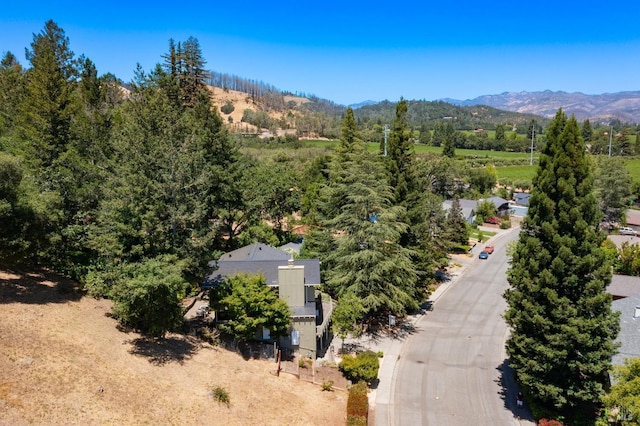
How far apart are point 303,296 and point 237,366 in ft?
20.6

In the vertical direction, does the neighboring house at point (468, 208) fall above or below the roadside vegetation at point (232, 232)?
below

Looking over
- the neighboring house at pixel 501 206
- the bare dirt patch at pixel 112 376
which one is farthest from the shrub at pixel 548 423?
the neighboring house at pixel 501 206

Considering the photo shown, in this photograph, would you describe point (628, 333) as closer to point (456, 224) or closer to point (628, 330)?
point (628, 330)

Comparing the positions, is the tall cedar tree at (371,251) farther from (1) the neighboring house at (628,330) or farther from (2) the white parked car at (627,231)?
(2) the white parked car at (627,231)

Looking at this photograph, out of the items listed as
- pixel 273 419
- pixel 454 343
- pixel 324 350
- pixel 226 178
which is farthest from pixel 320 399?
pixel 226 178

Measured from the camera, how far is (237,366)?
24750 millimetres

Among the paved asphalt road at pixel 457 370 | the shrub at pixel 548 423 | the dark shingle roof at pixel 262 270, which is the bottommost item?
the paved asphalt road at pixel 457 370

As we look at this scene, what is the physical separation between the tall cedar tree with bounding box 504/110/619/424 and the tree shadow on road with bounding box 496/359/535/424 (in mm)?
1624

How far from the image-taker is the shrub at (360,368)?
2556cm

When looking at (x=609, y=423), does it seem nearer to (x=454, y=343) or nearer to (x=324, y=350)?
(x=454, y=343)

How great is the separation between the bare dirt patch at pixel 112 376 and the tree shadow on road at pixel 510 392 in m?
9.41

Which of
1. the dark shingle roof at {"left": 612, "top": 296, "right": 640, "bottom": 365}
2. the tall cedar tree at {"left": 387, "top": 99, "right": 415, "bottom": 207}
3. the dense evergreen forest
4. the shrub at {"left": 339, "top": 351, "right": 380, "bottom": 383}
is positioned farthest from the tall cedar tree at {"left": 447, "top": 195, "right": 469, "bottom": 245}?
the shrub at {"left": 339, "top": 351, "right": 380, "bottom": 383}

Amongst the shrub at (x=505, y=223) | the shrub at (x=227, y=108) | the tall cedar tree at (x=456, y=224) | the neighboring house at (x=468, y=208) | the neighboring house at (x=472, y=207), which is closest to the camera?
the tall cedar tree at (x=456, y=224)

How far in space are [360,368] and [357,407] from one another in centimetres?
361
